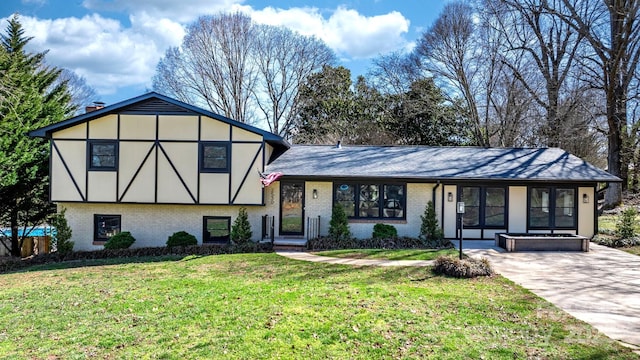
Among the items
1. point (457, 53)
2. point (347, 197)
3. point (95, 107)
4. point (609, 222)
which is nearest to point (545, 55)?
point (457, 53)

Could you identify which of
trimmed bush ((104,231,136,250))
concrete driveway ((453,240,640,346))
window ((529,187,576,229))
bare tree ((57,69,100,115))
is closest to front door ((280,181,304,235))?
trimmed bush ((104,231,136,250))

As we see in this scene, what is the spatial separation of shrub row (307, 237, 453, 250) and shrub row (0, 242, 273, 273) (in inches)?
67.4

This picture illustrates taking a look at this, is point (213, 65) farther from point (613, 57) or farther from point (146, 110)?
point (613, 57)

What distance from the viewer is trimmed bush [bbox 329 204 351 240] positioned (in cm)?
1450

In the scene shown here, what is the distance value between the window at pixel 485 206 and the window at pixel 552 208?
3.62ft

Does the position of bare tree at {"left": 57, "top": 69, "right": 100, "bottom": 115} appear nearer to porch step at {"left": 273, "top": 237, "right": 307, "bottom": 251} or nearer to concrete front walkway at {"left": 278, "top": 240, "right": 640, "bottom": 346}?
porch step at {"left": 273, "top": 237, "right": 307, "bottom": 251}

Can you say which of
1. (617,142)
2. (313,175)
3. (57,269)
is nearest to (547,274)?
(313,175)

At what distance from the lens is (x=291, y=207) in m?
15.5

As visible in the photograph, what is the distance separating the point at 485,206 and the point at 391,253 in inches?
194

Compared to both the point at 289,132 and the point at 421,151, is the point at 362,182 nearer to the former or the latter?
the point at 421,151

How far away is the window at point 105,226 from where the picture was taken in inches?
618

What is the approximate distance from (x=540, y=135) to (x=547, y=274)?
19815mm

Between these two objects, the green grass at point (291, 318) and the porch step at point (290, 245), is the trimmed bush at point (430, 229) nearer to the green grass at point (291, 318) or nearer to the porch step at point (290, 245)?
the porch step at point (290, 245)

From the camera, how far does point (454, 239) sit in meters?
15.1
